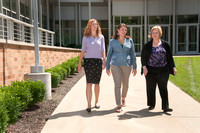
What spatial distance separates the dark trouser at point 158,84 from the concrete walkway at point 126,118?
0.74 feet

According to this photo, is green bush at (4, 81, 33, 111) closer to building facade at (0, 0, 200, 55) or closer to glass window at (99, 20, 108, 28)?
building facade at (0, 0, 200, 55)

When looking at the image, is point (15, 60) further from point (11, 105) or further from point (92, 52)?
point (11, 105)

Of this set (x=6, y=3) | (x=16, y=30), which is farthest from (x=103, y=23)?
(x=16, y=30)

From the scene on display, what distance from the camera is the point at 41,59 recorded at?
30.5 ft

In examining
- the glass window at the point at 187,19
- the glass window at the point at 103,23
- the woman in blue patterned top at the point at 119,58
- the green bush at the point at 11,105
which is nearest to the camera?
the green bush at the point at 11,105

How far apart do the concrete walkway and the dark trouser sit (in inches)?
8.8

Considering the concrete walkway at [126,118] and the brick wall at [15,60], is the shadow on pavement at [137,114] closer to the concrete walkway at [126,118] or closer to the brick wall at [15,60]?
the concrete walkway at [126,118]

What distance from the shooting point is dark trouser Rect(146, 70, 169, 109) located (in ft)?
15.7

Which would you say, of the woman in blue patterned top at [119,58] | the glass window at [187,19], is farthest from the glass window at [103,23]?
the woman in blue patterned top at [119,58]

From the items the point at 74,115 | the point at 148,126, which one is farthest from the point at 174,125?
the point at 74,115

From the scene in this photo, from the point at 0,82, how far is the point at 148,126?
3.67 metres

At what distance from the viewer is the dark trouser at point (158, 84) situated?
4.79m

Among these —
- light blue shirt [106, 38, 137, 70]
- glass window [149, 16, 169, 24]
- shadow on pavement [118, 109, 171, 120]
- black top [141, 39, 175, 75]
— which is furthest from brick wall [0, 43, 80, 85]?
glass window [149, 16, 169, 24]

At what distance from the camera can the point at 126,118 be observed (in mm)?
4418
